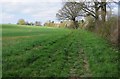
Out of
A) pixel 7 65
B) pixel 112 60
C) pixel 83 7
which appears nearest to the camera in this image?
pixel 7 65

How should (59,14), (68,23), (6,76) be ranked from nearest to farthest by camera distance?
(6,76)
(59,14)
(68,23)

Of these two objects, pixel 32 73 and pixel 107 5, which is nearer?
pixel 32 73

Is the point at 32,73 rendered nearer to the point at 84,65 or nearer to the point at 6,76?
the point at 6,76

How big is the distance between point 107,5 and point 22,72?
27.4 meters

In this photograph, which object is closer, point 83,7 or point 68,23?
point 83,7

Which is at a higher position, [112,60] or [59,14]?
[59,14]

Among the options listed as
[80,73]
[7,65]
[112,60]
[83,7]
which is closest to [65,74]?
[80,73]

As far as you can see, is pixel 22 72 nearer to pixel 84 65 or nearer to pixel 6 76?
pixel 6 76

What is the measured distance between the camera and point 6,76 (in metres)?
10.1

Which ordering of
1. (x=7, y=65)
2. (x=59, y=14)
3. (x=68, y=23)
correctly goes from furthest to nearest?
(x=68, y=23) → (x=59, y=14) → (x=7, y=65)

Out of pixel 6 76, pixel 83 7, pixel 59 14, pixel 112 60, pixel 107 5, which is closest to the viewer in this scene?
pixel 6 76

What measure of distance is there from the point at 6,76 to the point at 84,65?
12.2 ft

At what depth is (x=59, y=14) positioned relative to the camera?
45.9m

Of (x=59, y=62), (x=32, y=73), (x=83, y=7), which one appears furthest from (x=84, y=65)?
(x=83, y=7)
